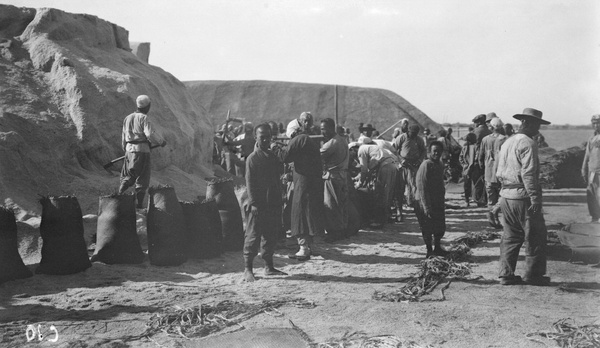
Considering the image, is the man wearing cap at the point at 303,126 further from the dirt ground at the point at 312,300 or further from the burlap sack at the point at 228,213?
the dirt ground at the point at 312,300

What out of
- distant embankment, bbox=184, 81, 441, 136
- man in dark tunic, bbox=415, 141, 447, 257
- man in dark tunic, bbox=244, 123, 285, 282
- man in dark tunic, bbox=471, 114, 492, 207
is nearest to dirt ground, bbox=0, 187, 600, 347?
man in dark tunic, bbox=244, 123, 285, 282

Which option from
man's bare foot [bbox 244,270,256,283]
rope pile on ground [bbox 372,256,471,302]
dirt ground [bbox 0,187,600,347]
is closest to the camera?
dirt ground [bbox 0,187,600,347]

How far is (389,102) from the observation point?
31156mm

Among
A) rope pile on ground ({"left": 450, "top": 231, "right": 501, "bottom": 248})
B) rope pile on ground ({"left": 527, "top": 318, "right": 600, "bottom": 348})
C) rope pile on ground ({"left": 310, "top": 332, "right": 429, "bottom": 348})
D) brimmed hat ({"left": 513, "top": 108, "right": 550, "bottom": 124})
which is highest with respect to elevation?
brimmed hat ({"left": 513, "top": 108, "right": 550, "bottom": 124})

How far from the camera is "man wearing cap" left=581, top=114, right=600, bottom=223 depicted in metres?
9.01

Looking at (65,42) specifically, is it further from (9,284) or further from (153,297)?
(153,297)

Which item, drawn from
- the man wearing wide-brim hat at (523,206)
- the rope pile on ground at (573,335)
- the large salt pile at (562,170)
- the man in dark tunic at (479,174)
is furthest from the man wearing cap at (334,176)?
the large salt pile at (562,170)

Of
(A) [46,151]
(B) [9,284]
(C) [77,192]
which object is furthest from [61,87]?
(B) [9,284]

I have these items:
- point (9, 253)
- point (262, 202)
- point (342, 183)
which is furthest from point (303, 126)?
point (9, 253)

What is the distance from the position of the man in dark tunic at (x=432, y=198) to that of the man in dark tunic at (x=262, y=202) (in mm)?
1955

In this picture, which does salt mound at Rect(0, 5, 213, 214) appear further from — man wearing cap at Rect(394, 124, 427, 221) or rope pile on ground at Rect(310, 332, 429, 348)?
rope pile on ground at Rect(310, 332, 429, 348)

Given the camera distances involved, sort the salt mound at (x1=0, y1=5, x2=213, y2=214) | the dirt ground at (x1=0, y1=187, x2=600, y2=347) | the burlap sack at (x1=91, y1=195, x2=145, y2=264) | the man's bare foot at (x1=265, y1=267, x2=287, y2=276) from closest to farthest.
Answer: the dirt ground at (x1=0, y1=187, x2=600, y2=347) → the man's bare foot at (x1=265, y1=267, x2=287, y2=276) → the burlap sack at (x1=91, y1=195, x2=145, y2=264) → the salt mound at (x1=0, y1=5, x2=213, y2=214)

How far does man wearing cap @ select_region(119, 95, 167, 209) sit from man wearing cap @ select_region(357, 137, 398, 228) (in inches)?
151

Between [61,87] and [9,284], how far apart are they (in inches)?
174
